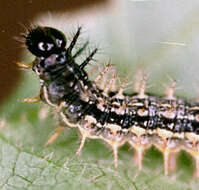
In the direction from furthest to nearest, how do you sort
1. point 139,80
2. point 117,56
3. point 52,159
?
1. point 117,56
2. point 139,80
3. point 52,159

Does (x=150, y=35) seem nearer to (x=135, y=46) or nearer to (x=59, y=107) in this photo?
(x=135, y=46)

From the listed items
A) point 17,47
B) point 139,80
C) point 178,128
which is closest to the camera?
point 17,47

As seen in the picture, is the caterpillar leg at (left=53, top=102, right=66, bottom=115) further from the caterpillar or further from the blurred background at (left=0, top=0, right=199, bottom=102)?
the blurred background at (left=0, top=0, right=199, bottom=102)

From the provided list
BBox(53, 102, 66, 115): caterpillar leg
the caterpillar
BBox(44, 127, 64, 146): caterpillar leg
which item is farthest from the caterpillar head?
BBox(44, 127, 64, 146): caterpillar leg

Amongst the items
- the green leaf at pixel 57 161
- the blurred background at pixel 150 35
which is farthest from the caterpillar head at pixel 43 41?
the blurred background at pixel 150 35

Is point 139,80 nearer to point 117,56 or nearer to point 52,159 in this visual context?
point 117,56

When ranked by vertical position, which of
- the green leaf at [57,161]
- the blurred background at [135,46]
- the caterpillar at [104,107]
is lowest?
the green leaf at [57,161]

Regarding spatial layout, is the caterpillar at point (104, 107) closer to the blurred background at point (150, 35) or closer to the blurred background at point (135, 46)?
the blurred background at point (135, 46)

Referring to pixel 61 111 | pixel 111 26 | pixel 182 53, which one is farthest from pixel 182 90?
pixel 61 111
